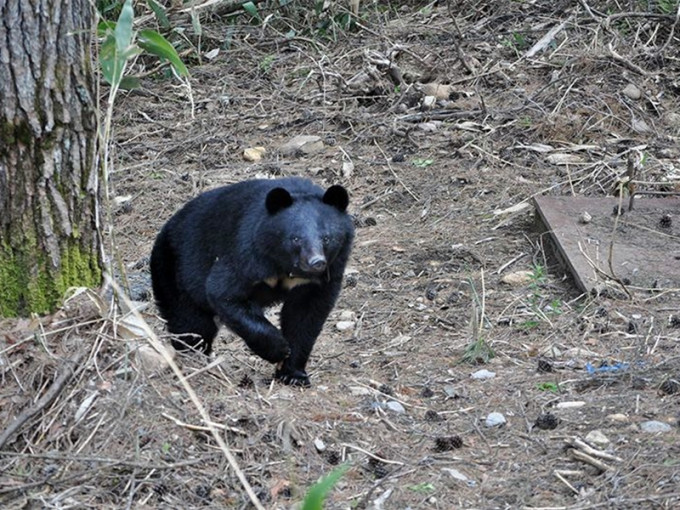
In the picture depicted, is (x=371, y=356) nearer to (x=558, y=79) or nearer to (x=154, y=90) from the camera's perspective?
(x=558, y=79)

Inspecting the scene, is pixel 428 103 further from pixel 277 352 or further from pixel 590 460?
pixel 590 460

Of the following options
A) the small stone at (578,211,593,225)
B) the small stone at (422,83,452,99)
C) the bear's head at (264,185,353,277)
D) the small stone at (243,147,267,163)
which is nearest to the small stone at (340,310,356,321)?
the bear's head at (264,185,353,277)

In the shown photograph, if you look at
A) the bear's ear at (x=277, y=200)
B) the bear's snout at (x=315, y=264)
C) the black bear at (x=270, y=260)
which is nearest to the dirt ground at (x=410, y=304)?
the black bear at (x=270, y=260)

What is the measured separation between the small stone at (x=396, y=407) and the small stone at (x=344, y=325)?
1607 millimetres

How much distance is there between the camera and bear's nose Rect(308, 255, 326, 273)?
568 cm

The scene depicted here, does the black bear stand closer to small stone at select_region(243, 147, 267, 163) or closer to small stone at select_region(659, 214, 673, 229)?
small stone at select_region(659, 214, 673, 229)

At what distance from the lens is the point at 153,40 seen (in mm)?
4512

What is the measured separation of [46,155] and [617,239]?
4.24m

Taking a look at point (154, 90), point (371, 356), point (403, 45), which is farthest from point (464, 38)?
point (371, 356)

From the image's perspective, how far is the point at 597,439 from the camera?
4.84 metres

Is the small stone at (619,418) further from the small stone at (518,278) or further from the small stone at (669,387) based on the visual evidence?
the small stone at (518,278)

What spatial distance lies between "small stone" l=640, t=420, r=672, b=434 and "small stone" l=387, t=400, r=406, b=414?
114cm

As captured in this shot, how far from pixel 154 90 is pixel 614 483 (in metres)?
7.84

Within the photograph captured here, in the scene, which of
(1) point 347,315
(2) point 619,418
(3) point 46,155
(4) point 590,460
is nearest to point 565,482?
(4) point 590,460
